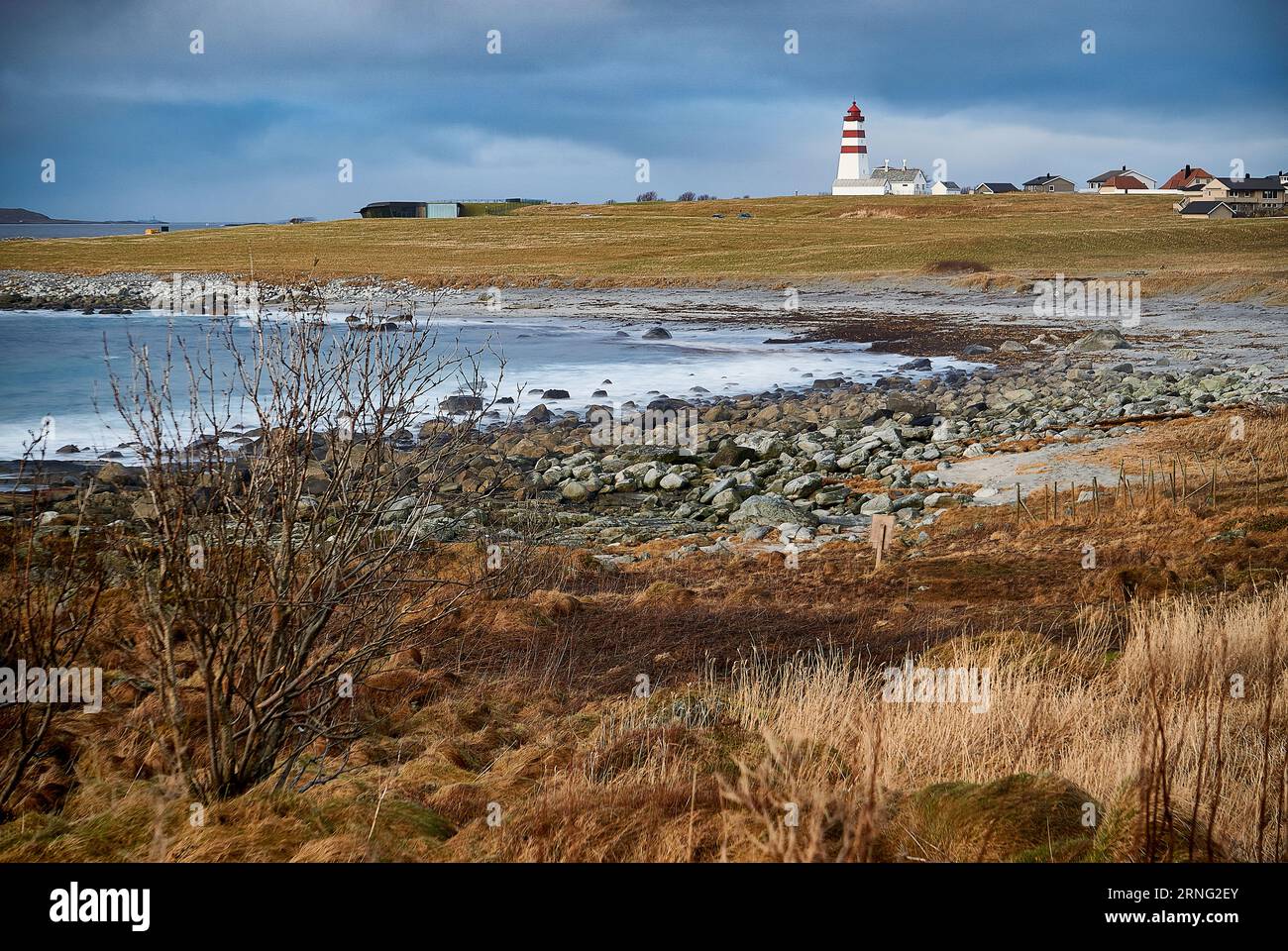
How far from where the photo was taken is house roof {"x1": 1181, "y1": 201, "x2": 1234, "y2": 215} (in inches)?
2943

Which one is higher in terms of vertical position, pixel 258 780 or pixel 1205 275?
pixel 1205 275

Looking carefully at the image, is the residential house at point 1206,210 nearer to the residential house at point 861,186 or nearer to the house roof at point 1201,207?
the house roof at point 1201,207

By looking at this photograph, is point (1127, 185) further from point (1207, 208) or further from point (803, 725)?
point (803, 725)

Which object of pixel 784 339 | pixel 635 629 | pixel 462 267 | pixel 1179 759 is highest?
pixel 462 267

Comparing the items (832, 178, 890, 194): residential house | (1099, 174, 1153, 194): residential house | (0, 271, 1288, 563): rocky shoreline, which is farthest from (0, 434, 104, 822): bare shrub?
(1099, 174, 1153, 194): residential house

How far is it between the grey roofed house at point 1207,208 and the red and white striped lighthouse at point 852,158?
3758 cm

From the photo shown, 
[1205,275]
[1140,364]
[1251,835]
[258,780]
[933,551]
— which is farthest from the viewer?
[1205,275]

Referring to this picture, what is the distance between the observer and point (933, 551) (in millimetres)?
11836

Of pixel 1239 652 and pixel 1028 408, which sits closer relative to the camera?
pixel 1239 652

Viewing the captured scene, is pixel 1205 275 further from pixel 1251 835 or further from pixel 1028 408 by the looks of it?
pixel 1251 835

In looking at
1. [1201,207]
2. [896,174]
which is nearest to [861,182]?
[896,174]

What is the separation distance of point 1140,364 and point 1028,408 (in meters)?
6.77

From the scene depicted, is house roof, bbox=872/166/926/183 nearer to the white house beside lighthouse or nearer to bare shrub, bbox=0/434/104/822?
the white house beside lighthouse
